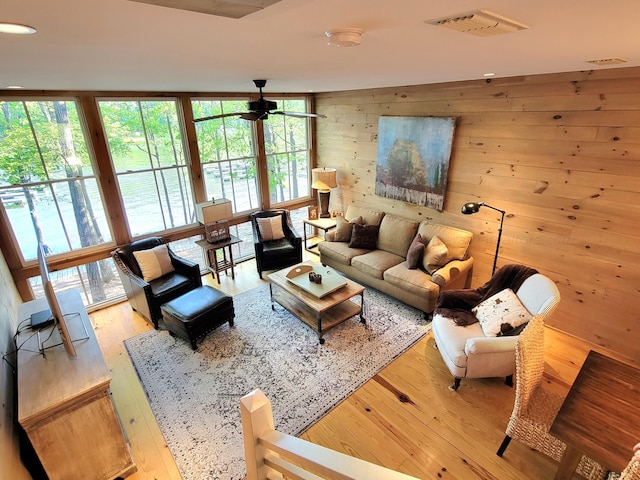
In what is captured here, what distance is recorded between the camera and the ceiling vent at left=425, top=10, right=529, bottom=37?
1.07 m

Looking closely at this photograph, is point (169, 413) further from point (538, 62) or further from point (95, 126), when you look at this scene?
point (538, 62)

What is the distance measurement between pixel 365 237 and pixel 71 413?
3625 millimetres

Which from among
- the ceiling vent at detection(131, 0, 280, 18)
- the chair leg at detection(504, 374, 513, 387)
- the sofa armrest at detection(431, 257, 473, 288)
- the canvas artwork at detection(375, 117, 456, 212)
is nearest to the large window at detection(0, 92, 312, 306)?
the canvas artwork at detection(375, 117, 456, 212)

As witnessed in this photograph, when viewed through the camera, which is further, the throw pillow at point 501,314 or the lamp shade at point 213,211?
the lamp shade at point 213,211

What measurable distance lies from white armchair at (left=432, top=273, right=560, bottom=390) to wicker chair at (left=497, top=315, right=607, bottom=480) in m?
0.41

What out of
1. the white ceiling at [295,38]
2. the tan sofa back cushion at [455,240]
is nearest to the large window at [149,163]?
the white ceiling at [295,38]

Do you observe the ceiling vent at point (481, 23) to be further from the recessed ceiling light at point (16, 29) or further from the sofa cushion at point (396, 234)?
the sofa cushion at point (396, 234)

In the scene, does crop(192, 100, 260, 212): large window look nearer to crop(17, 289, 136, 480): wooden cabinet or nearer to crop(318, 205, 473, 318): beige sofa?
crop(318, 205, 473, 318): beige sofa

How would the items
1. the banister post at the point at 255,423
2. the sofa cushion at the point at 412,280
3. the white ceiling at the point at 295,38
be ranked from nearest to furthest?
the white ceiling at the point at 295,38
the banister post at the point at 255,423
the sofa cushion at the point at 412,280

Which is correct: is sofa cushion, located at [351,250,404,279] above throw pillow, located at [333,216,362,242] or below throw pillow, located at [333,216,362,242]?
below

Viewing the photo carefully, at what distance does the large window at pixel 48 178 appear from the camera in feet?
10.9

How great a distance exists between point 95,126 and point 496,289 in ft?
15.7

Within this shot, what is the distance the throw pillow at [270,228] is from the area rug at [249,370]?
3.97 ft

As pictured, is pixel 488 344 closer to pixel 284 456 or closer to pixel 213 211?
pixel 284 456
